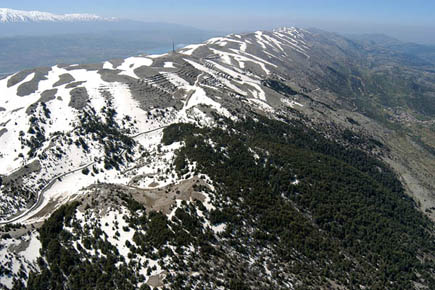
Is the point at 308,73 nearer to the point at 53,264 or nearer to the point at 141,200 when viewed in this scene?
the point at 141,200

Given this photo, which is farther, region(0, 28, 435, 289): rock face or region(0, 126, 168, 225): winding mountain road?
region(0, 126, 168, 225): winding mountain road

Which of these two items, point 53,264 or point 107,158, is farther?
→ point 107,158

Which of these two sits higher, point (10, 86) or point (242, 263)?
point (10, 86)

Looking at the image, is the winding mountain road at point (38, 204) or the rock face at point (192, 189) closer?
the rock face at point (192, 189)

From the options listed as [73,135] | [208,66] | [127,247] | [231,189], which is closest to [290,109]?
[208,66]

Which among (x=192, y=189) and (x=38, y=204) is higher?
(x=192, y=189)

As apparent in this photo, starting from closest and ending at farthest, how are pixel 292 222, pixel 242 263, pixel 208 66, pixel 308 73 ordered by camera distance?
pixel 242 263 → pixel 292 222 → pixel 208 66 → pixel 308 73

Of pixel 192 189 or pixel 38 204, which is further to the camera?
pixel 38 204

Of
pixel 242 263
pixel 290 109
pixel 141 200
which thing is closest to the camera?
pixel 242 263
